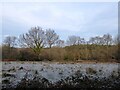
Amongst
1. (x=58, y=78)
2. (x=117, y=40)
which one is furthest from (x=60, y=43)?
(x=58, y=78)

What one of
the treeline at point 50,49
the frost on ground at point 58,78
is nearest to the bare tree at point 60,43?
the treeline at point 50,49

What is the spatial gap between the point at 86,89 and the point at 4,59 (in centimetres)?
483

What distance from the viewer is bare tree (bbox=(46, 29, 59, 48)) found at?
10.3 m

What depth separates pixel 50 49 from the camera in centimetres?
1080

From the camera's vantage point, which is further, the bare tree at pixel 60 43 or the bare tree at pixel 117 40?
the bare tree at pixel 60 43

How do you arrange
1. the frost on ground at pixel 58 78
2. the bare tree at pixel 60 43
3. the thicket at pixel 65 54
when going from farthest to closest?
1. the bare tree at pixel 60 43
2. the thicket at pixel 65 54
3. the frost on ground at pixel 58 78

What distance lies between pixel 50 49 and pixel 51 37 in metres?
0.77

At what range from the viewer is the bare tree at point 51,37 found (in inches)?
407

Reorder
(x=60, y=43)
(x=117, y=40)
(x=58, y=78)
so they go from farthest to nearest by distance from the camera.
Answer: (x=60, y=43)
(x=117, y=40)
(x=58, y=78)

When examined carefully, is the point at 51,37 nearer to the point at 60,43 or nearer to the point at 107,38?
the point at 60,43

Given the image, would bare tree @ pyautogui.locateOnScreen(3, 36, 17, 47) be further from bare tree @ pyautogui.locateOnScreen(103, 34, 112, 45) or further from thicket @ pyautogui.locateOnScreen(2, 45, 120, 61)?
bare tree @ pyautogui.locateOnScreen(103, 34, 112, 45)

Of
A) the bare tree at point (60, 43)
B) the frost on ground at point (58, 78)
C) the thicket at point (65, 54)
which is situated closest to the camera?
the frost on ground at point (58, 78)

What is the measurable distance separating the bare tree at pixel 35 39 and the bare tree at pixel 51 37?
0.79 feet

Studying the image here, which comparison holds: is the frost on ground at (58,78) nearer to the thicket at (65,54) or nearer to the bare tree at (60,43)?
the thicket at (65,54)
